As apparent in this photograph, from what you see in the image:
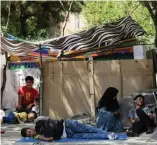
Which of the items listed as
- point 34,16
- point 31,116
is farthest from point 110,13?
point 31,116

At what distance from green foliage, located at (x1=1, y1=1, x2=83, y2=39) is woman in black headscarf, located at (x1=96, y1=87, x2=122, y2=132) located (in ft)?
55.8

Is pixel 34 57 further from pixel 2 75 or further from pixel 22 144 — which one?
pixel 22 144

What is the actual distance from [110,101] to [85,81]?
1340 mm

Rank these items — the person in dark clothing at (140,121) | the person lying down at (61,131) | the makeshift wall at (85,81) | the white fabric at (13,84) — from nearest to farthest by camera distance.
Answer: the person lying down at (61,131) < the person in dark clothing at (140,121) < the makeshift wall at (85,81) < the white fabric at (13,84)

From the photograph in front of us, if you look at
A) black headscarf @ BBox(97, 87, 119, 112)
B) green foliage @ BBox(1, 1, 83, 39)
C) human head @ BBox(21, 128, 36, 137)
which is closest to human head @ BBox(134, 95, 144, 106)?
black headscarf @ BBox(97, 87, 119, 112)

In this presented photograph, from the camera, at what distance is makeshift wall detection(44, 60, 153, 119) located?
9789mm

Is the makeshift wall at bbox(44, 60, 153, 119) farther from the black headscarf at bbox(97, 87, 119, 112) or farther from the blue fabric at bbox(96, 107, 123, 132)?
the blue fabric at bbox(96, 107, 123, 132)

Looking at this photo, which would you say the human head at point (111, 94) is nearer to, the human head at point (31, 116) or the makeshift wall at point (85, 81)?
the makeshift wall at point (85, 81)

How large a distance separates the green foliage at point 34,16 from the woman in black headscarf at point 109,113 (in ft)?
55.8

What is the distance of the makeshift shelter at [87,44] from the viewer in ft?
32.4

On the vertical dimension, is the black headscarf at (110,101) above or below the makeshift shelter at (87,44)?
below

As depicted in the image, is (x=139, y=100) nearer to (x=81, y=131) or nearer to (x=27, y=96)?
(x=81, y=131)

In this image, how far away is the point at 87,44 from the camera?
1000cm

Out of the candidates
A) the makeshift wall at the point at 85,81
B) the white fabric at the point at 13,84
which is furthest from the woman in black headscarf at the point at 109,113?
the white fabric at the point at 13,84
